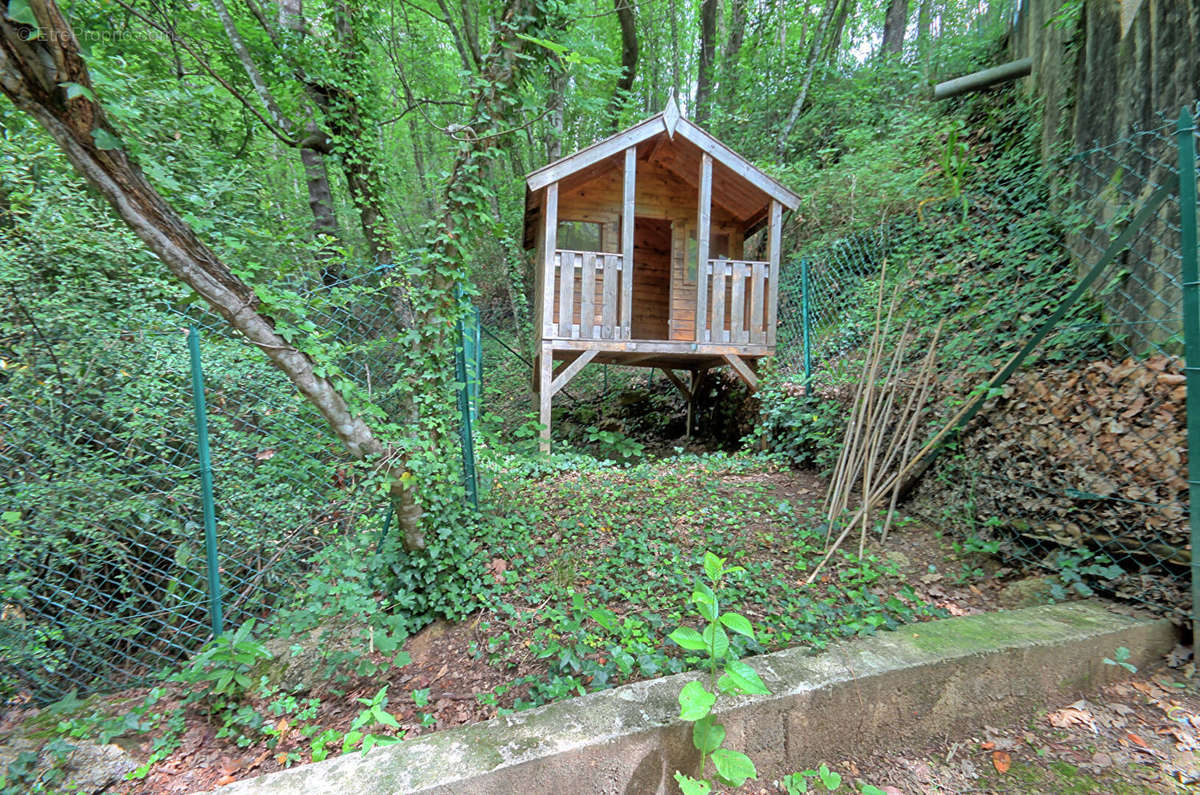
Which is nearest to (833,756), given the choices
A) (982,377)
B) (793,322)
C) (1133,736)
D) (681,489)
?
(1133,736)

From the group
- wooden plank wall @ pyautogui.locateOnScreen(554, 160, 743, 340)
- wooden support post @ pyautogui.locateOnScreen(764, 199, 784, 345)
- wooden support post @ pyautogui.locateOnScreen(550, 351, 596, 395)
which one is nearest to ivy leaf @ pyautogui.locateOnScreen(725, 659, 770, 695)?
wooden support post @ pyautogui.locateOnScreen(550, 351, 596, 395)

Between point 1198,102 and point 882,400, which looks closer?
point 1198,102

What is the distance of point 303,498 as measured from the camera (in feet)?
8.67

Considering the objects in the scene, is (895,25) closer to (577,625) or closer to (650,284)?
(650,284)

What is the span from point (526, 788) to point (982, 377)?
357 centimetres

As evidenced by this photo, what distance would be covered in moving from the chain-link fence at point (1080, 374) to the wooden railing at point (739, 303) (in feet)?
5.24

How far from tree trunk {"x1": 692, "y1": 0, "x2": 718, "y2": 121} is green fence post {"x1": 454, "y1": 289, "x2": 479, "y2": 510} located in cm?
1042

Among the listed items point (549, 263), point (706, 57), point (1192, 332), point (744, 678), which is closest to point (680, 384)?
point (549, 263)

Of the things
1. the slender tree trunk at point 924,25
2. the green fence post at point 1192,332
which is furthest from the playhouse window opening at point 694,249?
the slender tree trunk at point 924,25

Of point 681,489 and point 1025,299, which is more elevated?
point 1025,299

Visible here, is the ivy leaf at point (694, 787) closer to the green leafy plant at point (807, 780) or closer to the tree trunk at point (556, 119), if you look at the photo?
the green leafy plant at point (807, 780)

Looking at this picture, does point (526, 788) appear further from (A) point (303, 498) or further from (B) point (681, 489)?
(B) point (681, 489)

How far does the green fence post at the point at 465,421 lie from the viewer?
2846 millimetres

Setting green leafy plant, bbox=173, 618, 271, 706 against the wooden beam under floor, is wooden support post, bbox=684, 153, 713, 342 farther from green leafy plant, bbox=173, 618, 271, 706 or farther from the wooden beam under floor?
green leafy plant, bbox=173, 618, 271, 706
